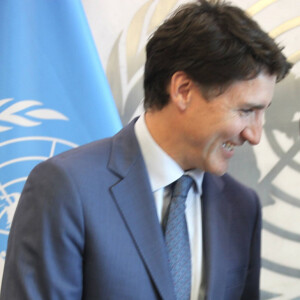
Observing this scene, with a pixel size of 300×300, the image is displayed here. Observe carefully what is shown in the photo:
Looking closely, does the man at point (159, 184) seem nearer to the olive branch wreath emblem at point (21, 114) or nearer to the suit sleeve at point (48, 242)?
the suit sleeve at point (48, 242)

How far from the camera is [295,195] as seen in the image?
83.0 inches

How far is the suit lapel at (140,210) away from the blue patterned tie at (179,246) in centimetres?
3

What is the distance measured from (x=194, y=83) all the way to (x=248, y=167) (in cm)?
115

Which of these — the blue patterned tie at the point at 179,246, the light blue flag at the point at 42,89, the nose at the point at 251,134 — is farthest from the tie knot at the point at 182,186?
the light blue flag at the point at 42,89

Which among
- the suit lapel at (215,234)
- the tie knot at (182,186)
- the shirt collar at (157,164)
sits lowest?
the suit lapel at (215,234)

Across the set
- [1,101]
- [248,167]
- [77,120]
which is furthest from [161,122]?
[248,167]

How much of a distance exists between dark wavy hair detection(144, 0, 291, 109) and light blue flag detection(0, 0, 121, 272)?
66 centimetres

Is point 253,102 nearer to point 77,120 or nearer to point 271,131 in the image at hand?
point 77,120

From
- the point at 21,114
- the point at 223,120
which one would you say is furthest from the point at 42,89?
the point at 223,120

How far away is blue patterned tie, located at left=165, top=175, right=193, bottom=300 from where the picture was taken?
41.3 inches

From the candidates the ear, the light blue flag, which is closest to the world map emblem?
the light blue flag

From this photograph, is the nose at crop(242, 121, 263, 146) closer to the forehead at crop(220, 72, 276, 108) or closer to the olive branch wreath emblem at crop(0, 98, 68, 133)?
the forehead at crop(220, 72, 276, 108)

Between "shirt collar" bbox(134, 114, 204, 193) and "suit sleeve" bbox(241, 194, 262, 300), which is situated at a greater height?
"shirt collar" bbox(134, 114, 204, 193)

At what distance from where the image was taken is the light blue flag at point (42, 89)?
66.5 inches
